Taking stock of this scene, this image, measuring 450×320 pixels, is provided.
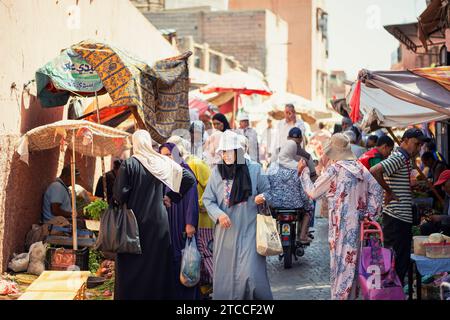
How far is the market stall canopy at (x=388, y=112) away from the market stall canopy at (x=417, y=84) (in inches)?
87.5

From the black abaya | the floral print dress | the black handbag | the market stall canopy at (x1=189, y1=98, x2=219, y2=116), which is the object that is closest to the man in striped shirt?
the floral print dress

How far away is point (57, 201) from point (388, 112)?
4710mm

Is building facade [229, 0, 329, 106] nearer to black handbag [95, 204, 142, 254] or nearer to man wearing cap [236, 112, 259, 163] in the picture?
man wearing cap [236, 112, 259, 163]

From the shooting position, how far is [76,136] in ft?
32.0

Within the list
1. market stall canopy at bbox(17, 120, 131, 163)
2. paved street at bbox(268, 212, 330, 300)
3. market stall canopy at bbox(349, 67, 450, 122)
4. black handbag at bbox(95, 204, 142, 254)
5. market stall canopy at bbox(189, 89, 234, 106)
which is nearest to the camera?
black handbag at bbox(95, 204, 142, 254)

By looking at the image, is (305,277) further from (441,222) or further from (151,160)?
(151,160)

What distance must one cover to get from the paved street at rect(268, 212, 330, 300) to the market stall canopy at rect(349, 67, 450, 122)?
234cm

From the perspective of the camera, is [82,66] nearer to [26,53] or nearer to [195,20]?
[26,53]

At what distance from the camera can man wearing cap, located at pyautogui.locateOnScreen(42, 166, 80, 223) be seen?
1056 cm

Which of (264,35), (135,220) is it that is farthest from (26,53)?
(264,35)

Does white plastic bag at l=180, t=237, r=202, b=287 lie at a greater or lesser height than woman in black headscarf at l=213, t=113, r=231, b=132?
lesser

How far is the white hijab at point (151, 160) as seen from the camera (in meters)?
7.53

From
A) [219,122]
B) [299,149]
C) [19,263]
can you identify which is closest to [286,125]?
[219,122]

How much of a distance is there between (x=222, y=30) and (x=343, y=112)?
57.2ft
